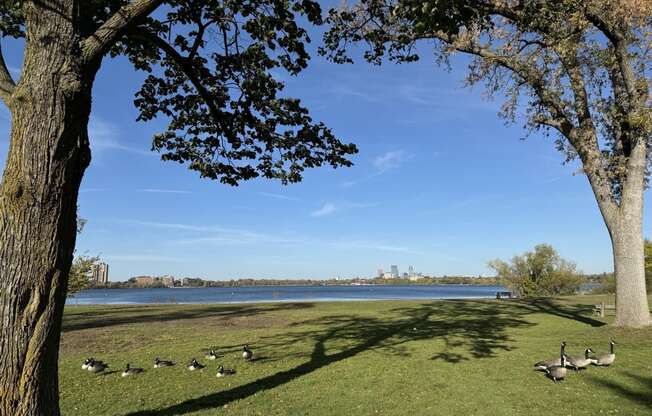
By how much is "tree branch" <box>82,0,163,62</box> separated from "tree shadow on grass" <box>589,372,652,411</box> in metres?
11.5

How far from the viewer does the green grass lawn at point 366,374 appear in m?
9.43

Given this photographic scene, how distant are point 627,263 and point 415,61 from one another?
509 inches

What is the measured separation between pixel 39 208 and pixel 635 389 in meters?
12.3

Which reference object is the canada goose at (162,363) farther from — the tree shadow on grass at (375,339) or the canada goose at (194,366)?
the tree shadow on grass at (375,339)

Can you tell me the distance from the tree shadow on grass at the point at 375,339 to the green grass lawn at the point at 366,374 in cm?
5

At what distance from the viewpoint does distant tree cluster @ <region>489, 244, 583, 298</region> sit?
2352 inches

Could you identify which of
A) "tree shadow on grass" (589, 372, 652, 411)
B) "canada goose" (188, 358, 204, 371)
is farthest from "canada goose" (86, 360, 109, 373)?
"tree shadow on grass" (589, 372, 652, 411)

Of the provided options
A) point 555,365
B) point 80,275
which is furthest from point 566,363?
point 80,275

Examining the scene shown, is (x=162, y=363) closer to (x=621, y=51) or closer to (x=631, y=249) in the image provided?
(x=631, y=249)

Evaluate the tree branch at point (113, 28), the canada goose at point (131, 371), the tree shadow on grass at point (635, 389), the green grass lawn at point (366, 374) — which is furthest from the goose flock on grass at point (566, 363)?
the tree branch at point (113, 28)

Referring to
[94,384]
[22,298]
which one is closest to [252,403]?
[94,384]

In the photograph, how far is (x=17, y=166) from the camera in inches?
213

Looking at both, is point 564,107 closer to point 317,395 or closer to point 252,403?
point 317,395

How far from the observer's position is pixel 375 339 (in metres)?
18.8
